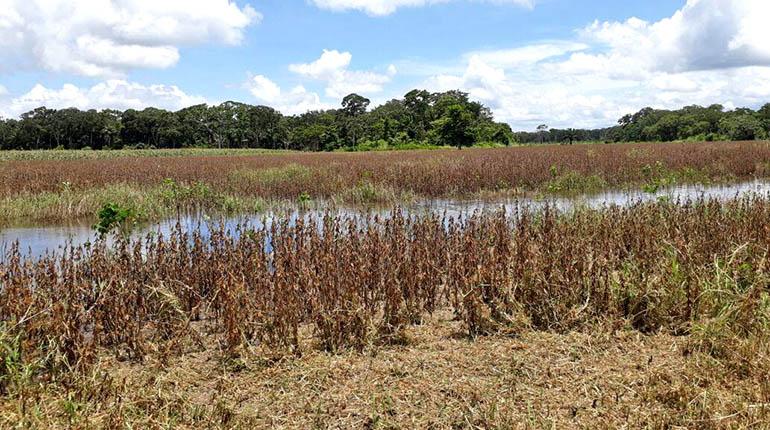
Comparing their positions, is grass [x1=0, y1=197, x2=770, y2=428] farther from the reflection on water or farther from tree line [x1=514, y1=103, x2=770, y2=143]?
tree line [x1=514, y1=103, x2=770, y2=143]

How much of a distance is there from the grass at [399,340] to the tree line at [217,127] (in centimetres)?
Result: 6568

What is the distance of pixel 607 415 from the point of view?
288cm

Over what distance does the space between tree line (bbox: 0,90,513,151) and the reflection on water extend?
57055 mm

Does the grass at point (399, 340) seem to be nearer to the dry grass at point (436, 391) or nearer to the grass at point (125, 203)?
the dry grass at point (436, 391)

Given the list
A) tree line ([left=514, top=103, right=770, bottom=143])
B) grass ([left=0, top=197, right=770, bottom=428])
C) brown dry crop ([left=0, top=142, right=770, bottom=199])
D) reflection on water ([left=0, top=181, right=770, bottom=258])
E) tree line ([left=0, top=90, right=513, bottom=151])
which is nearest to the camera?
grass ([left=0, top=197, right=770, bottom=428])

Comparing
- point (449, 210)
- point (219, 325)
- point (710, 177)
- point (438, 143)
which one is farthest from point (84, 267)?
point (438, 143)

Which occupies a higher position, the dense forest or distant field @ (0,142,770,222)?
the dense forest

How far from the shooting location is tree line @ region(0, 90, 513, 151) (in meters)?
76.2

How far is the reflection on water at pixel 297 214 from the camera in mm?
9008

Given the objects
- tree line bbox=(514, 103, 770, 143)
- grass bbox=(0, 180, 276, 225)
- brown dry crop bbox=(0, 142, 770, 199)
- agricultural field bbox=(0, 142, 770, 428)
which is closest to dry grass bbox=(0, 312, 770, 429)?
agricultural field bbox=(0, 142, 770, 428)

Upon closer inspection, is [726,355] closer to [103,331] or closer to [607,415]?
[607,415]

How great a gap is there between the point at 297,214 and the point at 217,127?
83.2 m

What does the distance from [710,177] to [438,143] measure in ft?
146

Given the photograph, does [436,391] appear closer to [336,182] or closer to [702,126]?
[336,182]
